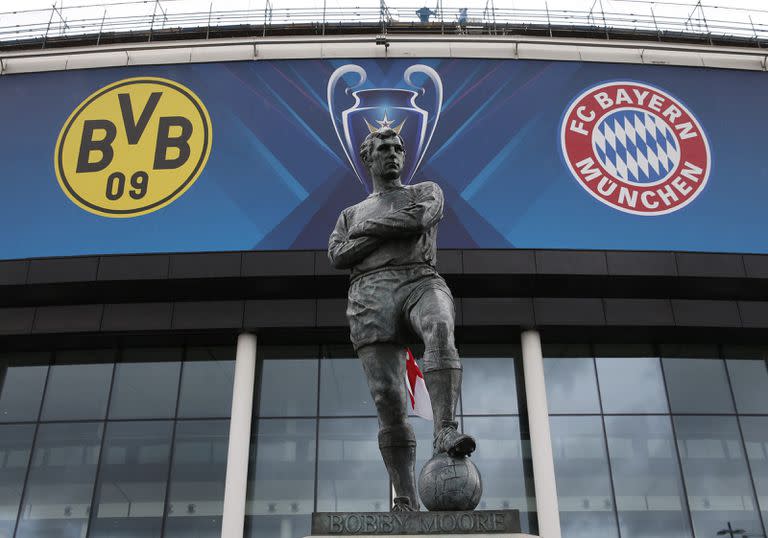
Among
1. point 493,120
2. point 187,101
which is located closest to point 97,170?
point 187,101

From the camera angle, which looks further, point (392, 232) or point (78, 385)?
point (78, 385)

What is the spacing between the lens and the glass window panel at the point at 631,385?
1698 centimetres

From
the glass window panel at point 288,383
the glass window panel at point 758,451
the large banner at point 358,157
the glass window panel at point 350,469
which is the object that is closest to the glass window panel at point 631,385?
the glass window panel at point 758,451

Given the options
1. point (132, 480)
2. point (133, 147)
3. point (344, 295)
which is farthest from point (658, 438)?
point (133, 147)

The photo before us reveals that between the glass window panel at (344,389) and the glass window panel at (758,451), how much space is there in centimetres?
879

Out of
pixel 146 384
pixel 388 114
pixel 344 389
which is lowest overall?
pixel 344 389

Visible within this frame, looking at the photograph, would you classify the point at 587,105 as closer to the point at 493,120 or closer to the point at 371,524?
the point at 493,120

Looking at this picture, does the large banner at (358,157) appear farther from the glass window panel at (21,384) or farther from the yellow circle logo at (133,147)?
the glass window panel at (21,384)

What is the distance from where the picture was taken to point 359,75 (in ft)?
62.5

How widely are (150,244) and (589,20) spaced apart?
14.9 m

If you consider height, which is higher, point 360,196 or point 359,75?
point 359,75

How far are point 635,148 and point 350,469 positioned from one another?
10.7 meters

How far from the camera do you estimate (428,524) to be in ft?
13.9

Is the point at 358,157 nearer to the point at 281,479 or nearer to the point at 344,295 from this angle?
the point at 344,295
